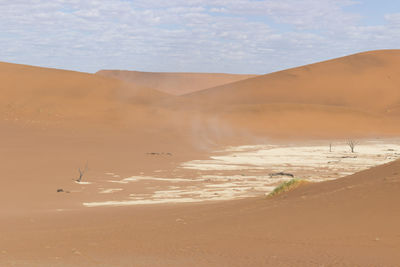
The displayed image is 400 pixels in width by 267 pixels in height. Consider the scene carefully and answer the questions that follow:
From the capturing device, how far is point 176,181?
20.7 m

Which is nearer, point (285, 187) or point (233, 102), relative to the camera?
point (285, 187)

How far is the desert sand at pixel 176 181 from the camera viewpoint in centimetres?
728

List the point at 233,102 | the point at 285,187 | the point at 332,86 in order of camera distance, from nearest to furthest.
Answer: the point at 285,187, the point at 233,102, the point at 332,86

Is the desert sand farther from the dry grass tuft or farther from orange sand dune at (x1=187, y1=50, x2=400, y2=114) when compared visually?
orange sand dune at (x1=187, y1=50, x2=400, y2=114)

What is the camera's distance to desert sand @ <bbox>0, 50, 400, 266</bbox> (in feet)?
23.9

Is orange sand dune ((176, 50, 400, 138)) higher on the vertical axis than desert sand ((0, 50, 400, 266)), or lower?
higher

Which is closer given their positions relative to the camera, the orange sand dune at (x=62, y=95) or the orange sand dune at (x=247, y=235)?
the orange sand dune at (x=247, y=235)

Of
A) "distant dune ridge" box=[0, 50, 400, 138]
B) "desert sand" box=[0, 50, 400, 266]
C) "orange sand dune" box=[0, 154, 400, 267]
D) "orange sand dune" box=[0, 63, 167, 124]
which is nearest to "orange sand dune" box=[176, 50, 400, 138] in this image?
"distant dune ridge" box=[0, 50, 400, 138]

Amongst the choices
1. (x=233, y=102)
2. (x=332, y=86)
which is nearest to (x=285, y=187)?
(x=233, y=102)

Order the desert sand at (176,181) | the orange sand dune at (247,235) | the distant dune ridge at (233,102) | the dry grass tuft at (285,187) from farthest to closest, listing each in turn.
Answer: the distant dune ridge at (233,102), the dry grass tuft at (285,187), the desert sand at (176,181), the orange sand dune at (247,235)

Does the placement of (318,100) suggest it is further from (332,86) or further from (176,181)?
(176,181)

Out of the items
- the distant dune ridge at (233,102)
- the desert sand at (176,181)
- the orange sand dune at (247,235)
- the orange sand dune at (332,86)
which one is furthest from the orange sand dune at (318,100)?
the orange sand dune at (247,235)

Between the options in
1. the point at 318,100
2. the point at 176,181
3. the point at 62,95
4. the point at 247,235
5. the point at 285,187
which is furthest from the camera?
the point at 318,100

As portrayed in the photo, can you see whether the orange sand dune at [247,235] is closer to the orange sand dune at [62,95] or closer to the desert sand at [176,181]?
the desert sand at [176,181]
